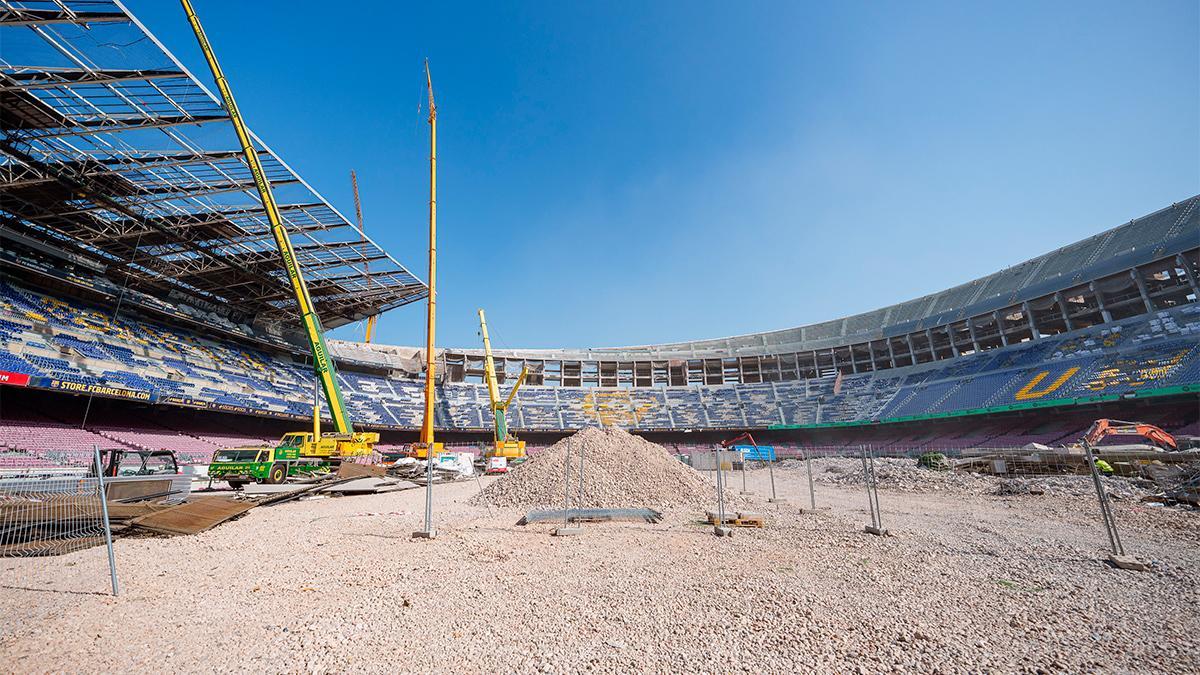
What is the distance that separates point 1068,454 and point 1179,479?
495 cm

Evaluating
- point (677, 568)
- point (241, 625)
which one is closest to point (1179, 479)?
point (677, 568)

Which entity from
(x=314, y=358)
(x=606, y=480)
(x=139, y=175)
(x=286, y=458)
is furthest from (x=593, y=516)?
(x=139, y=175)

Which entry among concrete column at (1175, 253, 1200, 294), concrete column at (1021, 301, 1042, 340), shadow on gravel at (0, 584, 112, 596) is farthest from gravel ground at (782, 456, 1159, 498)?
concrete column at (1175, 253, 1200, 294)

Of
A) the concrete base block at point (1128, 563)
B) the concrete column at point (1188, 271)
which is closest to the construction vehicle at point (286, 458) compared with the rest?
the concrete base block at point (1128, 563)

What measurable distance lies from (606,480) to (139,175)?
83.7ft

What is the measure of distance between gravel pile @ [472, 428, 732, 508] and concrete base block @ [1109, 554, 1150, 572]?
7711mm

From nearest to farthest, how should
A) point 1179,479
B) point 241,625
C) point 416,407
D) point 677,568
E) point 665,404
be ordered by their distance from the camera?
point 241,625 → point 677,568 → point 1179,479 → point 416,407 → point 665,404

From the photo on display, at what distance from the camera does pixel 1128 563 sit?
6.19 meters

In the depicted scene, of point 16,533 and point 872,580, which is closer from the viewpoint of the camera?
point 872,580

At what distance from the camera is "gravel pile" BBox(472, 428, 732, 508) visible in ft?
42.4

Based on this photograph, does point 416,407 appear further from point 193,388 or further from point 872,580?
point 872,580

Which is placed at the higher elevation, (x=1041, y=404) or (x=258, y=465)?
(x=1041, y=404)

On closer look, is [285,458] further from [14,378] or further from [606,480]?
[606,480]

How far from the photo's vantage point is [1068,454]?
57.1ft
